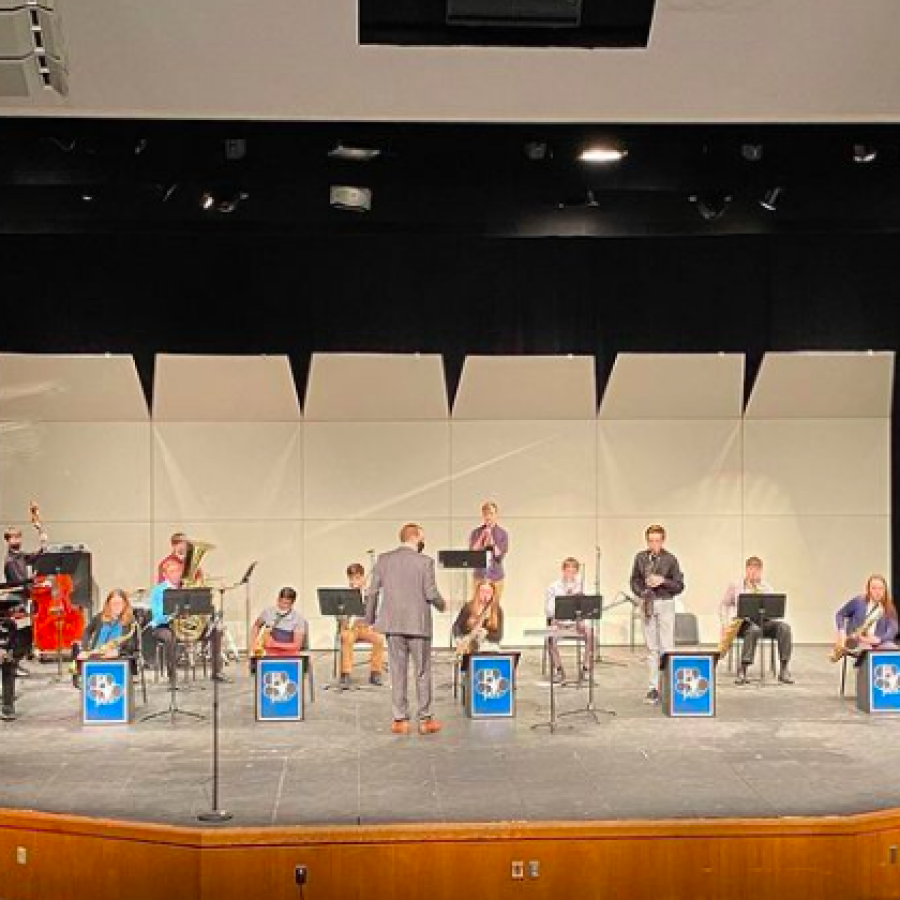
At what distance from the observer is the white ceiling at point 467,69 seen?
8812mm

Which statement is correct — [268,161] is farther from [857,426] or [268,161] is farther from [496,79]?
[857,426]

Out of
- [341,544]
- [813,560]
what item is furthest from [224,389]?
[813,560]

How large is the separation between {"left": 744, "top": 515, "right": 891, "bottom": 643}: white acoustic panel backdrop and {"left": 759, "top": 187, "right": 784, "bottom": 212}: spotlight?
13.7 ft

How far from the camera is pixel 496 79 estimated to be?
31.1 ft

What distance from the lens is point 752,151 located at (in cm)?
1180

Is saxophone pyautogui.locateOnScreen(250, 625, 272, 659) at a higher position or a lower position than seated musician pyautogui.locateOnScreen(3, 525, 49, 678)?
lower

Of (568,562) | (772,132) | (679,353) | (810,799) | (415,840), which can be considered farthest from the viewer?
(679,353)

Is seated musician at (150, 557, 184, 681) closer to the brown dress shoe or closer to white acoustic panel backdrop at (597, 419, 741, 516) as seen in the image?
the brown dress shoe

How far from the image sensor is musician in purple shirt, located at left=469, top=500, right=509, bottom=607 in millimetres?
14516

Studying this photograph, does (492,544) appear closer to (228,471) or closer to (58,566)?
(228,471)

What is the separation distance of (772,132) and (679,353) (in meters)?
3.83

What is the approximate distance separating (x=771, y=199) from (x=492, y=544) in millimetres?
4272

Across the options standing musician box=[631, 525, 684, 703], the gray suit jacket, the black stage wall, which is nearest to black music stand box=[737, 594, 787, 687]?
standing musician box=[631, 525, 684, 703]

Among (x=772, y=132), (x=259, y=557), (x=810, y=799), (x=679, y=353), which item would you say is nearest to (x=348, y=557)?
(x=259, y=557)
